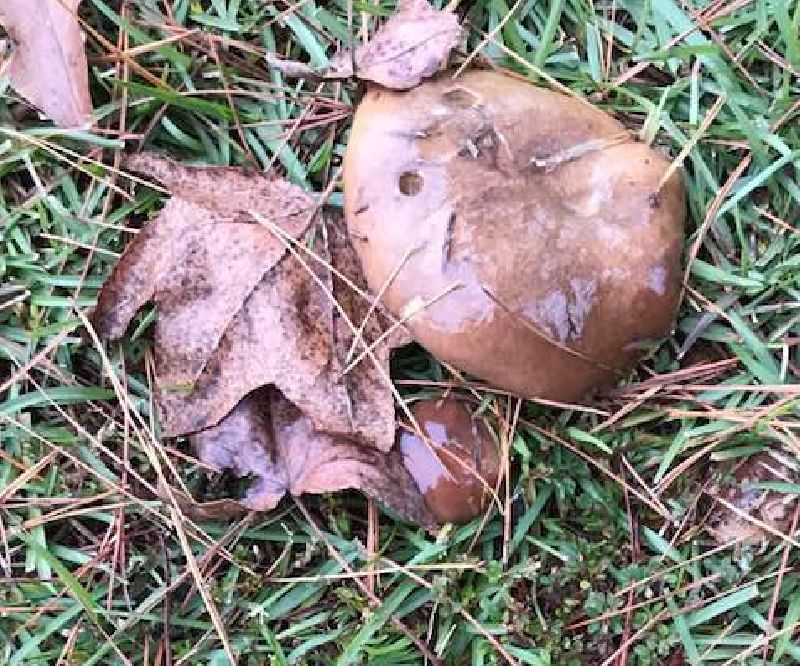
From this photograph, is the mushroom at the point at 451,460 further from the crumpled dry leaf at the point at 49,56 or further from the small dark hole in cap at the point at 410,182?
the crumpled dry leaf at the point at 49,56

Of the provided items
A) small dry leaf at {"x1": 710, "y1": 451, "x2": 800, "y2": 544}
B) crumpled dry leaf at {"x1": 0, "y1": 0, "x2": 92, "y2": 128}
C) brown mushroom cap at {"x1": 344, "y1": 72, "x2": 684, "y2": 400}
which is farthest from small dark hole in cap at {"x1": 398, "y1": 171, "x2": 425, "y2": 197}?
small dry leaf at {"x1": 710, "y1": 451, "x2": 800, "y2": 544}

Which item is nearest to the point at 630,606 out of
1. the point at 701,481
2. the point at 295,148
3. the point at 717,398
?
the point at 701,481

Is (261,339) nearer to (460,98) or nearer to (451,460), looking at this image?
(451,460)

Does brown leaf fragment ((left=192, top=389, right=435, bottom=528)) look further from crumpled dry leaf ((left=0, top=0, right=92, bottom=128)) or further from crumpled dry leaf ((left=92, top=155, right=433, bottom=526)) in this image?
crumpled dry leaf ((left=0, top=0, right=92, bottom=128))

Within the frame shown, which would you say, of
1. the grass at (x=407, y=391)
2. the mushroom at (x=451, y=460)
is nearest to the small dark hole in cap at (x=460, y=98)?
the grass at (x=407, y=391)

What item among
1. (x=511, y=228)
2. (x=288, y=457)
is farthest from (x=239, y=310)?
(x=511, y=228)
